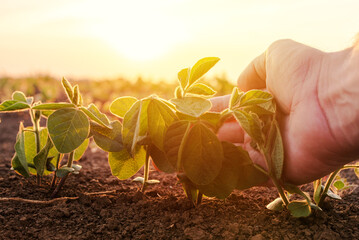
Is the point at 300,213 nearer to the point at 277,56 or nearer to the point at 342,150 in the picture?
the point at 342,150

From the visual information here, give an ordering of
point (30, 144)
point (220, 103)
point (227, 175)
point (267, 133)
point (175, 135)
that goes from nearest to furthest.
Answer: point (175, 135)
point (227, 175)
point (267, 133)
point (30, 144)
point (220, 103)

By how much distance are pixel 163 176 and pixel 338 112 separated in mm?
1358

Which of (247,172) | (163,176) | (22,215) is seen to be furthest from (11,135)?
(247,172)

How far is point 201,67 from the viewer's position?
1465mm

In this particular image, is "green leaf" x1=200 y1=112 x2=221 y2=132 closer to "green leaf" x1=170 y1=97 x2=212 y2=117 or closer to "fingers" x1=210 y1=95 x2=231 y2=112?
"green leaf" x1=170 y1=97 x2=212 y2=117

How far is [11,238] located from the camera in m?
1.41

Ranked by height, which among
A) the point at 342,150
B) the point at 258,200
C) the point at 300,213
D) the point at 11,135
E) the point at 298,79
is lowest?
the point at 11,135

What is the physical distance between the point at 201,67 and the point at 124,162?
0.64m

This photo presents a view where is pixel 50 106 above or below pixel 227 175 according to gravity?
above

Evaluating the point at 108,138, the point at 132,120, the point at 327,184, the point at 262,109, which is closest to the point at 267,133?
the point at 262,109

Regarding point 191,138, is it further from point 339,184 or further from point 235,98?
point 339,184

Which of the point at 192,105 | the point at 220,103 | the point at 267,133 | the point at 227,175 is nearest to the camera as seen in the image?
the point at 192,105

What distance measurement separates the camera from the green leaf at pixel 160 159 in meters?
1.63

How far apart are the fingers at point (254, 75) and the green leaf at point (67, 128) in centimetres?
94
